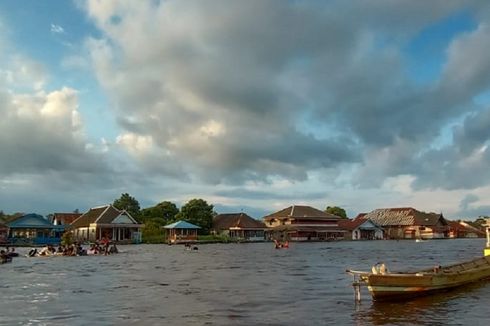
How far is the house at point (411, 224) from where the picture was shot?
154 meters

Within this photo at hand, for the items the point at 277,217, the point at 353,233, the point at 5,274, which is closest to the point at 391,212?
the point at 353,233

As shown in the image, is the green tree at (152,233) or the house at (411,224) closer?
the green tree at (152,233)

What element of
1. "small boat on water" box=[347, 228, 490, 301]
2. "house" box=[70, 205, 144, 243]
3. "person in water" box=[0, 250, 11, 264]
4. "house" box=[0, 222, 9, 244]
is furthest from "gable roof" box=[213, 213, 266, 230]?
"small boat on water" box=[347, 228, 490, 301]

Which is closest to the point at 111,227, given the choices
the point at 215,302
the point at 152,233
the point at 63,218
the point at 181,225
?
the point at 152,233

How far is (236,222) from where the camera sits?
119062mm

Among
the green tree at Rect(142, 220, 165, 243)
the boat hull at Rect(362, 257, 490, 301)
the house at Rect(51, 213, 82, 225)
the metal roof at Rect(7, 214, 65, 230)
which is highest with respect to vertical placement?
the house at Rect(51, 213, 82, 225)

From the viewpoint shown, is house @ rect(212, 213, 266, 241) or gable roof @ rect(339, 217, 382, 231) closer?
house @ rect(212, 213, 266, 241)

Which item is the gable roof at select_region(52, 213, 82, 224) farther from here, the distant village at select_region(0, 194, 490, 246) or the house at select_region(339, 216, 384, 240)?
the house at select_region(339, 216, 384, 240)

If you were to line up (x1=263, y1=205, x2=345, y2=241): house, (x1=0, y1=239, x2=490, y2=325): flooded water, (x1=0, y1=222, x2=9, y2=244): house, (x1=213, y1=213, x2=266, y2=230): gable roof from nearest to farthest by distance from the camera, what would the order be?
1. (x1=0, y1=239, x2=490, y2=325): flooded water
2. (x1=0, y1=222, x2=9, y2=244): house
3. (x1=213, y1=213, x2=266, y2=230): gable roof
4. (x1=263, y1=205, x2=345, y2=241): house

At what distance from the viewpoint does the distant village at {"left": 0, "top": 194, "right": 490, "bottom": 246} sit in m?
96.4

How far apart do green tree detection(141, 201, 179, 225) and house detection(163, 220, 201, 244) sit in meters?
13.2

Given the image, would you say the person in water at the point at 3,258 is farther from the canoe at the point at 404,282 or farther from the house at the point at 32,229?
the house at the point at 32,229

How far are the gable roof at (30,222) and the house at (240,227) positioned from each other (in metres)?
37.3

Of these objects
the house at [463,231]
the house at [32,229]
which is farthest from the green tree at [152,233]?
the house at [463,231]
